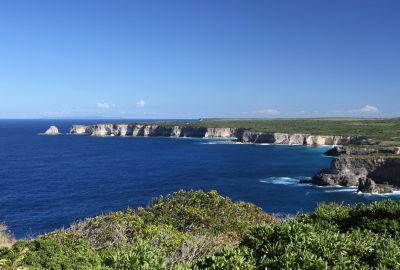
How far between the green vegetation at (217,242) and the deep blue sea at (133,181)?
2590 cm

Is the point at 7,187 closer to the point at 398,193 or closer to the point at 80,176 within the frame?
the point at 80,176

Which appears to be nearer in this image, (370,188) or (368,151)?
(370,188)

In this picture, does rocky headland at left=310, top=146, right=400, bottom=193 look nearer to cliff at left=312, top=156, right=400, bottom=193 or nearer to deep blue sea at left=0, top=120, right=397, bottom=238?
cliff at left=312, top=156, right=400, bottom=193

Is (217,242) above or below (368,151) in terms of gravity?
above

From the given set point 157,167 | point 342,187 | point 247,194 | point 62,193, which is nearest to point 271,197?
point 247,194

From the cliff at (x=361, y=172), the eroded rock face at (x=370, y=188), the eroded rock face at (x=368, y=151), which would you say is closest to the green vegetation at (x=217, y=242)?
the eroded rock face at (x=370, y=188)

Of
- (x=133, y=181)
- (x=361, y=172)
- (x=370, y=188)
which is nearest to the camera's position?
(x=370, y=188)

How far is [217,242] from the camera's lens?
29219mm

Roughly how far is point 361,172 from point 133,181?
54.9 metres

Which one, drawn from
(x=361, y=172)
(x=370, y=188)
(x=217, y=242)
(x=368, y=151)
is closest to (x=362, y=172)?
(x=361, y=172)

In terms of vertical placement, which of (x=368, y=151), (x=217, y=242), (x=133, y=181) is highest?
(x=217, y=242)

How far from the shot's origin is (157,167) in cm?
12681

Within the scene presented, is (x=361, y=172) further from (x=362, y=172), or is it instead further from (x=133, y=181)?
(x=133, y=181)

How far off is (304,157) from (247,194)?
70.1m
